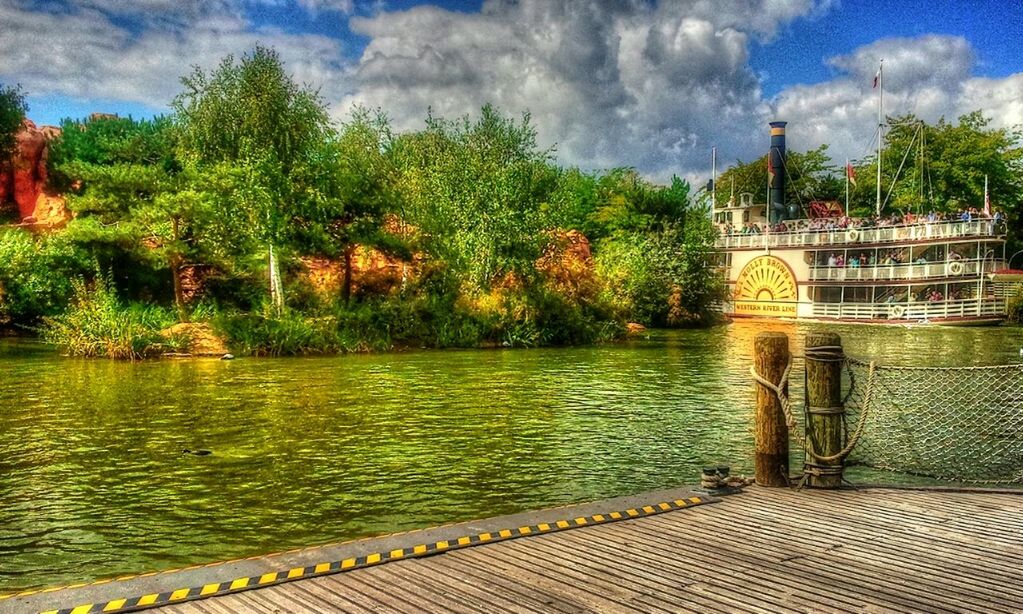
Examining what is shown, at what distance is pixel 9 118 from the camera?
3694 centimetres

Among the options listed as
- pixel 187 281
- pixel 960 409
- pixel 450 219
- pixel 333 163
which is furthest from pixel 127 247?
pixel 960 409

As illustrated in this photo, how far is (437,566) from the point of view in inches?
224

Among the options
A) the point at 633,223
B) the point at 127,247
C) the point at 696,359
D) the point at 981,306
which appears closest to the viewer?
the point at 696,359

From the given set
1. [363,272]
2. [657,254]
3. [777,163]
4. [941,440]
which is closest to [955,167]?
[777,163]

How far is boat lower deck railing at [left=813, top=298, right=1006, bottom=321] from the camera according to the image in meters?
44.2

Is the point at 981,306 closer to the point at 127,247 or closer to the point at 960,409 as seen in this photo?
the point at 960,409

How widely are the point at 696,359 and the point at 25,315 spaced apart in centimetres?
2541

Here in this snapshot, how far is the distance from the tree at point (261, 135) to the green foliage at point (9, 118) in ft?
34.3

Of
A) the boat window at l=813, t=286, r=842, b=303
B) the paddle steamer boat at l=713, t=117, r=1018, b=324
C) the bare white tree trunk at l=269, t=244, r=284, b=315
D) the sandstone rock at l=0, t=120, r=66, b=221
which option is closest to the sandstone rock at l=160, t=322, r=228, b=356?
the bare white tree trunk at l=269, t=244, r=284, b=315

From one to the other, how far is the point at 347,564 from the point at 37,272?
27862 millimetres

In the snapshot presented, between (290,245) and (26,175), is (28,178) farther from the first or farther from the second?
(290,245)

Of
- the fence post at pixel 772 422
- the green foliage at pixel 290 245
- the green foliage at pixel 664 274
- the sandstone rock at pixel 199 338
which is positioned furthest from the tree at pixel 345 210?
the fence post at pixel 772 422

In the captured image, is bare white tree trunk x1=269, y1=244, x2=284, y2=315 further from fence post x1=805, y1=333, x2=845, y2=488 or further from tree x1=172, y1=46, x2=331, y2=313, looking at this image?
fence post x1=805, y1=333, x2=845, y2=488

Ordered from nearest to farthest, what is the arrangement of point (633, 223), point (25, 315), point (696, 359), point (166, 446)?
1. point (166, 446)
2. point (696, 359)
3. point (25, 315)
4. point (633, 223)
